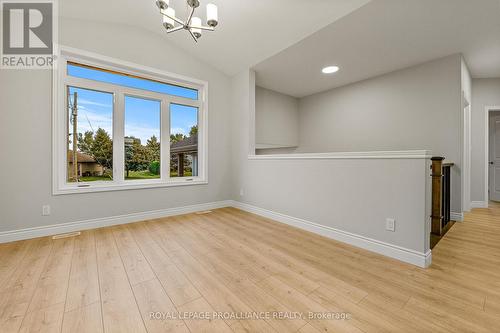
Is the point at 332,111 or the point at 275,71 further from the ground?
the point at 275,71

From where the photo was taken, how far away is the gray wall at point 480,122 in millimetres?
3955

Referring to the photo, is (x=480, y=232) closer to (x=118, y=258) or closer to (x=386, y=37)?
(x=386, y=37)

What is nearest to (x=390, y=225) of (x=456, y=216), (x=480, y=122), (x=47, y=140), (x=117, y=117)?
(x=456, y=216)

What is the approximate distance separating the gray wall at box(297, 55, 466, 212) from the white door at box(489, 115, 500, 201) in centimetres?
312

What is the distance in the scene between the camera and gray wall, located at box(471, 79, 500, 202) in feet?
13.0

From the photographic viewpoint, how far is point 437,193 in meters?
2.31

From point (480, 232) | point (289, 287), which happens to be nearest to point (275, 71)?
point (289, 287)

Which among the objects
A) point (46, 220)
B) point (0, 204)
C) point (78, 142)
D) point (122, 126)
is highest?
point (122, 126)

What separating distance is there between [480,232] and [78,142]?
566 cm

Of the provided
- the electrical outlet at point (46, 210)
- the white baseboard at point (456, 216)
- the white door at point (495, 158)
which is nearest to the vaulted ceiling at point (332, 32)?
the white door at point (495, 158)

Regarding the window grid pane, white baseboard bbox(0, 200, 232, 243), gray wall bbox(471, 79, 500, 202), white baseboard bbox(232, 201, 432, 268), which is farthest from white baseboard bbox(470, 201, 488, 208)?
the window grid pane

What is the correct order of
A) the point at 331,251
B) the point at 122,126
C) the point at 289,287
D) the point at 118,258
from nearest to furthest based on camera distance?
1. the point at 289,287
2. the point at 118,258
3. the point at 331,251
4. the point at 122,126

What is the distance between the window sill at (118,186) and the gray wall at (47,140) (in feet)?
0.23

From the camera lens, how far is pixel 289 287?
1.55 meters
